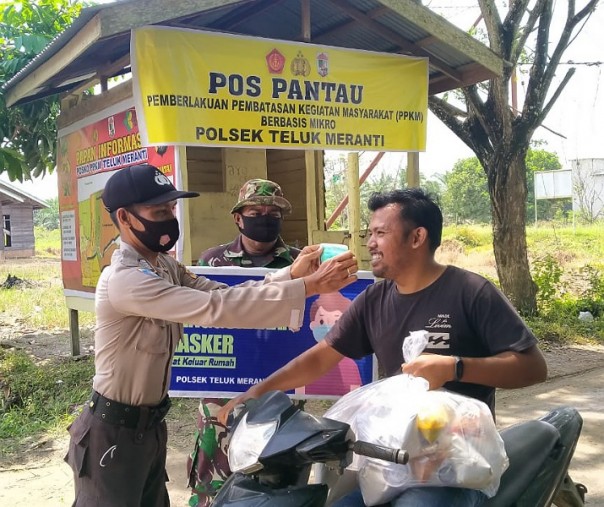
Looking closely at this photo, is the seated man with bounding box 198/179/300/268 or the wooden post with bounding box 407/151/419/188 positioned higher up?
the wooden post with bounding box 407/151/419/188

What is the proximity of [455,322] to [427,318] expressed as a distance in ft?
0.31

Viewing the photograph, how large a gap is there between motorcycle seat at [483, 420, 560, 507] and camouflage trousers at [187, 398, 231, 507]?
145cm

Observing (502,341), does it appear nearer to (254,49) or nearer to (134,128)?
(254,49)

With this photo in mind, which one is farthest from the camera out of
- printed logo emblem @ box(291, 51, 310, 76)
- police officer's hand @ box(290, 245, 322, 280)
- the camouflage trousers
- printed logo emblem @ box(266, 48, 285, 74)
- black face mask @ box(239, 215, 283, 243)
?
printed logo emblem @ box(291, 51, 310, 76)

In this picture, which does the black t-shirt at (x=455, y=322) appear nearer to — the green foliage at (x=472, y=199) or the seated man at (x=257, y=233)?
the seated man at (x=257, y=233)

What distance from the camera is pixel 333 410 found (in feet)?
6.14

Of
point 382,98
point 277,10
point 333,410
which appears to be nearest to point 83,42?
point 277,10

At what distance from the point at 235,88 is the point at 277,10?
148cm

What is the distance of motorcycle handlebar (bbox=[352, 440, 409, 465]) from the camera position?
1.42 m

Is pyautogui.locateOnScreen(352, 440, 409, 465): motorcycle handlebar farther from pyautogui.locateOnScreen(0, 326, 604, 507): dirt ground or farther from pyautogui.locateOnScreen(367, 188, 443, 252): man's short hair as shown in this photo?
pyautogui.locateOnScreen(0, 326, 604, 507): dirt ground

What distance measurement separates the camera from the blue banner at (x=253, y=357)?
333 cm

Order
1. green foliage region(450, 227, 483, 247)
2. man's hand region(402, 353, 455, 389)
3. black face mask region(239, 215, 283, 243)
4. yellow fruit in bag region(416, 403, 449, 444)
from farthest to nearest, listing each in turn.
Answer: green foliage region(450, 227, 483, 247), black face mask region(239, 215, 283, 243), man's hand region(402, 353, 455, 389), yellow fruit in bag region(416, 403, 449, 444)

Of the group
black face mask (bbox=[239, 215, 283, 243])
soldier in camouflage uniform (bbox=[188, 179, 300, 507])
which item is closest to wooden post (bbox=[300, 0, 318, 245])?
soldier in camouflage uniform (bbox=[188, 179, 300, 507])

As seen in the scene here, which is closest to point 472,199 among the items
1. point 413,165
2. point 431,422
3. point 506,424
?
point 413,165
